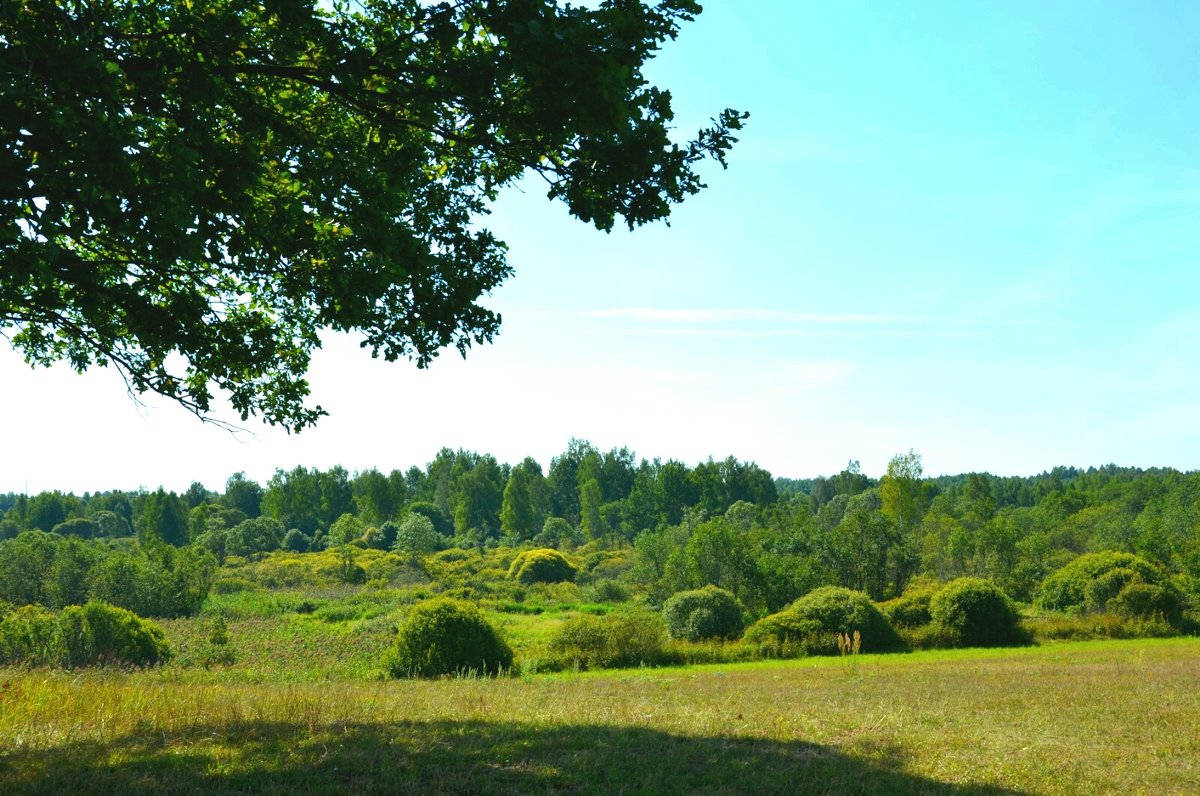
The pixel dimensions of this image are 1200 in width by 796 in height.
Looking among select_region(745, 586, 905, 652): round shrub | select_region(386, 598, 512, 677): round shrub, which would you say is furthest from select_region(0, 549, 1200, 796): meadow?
select_region(745, 586, 905, 652): round shrub

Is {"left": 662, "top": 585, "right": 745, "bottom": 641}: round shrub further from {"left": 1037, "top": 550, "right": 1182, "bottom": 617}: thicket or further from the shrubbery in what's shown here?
the shrubbery

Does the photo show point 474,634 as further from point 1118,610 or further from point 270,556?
point 270,556

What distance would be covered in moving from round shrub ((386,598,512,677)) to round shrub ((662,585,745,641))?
11.3m

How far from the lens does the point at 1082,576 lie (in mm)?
44094

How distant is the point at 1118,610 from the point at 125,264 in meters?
43.3

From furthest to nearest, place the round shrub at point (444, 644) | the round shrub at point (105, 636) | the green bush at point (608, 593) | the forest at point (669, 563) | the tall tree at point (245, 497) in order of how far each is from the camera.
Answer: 1. the tall tree at point (245, 497)
2. the green bush at point (608, 593)
3. the forest at point (669, 563)
4. the round shrub at point (105, 636)
5. the round shrub at point (444, 644)

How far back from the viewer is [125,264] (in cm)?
973

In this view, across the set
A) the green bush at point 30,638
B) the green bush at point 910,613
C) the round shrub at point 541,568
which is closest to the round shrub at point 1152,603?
the green bush at point 910,613

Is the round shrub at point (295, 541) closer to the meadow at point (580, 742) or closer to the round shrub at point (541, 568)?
the round shrub at point (541, 568)

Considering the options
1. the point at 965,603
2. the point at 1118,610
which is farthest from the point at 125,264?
the point at 1118,610

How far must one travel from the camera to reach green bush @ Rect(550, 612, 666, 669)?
3312 centimetres

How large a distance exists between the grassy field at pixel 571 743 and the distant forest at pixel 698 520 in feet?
129

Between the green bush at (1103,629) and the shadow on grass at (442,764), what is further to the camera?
the green bush at (1103,629)

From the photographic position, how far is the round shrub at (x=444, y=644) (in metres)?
28.2
